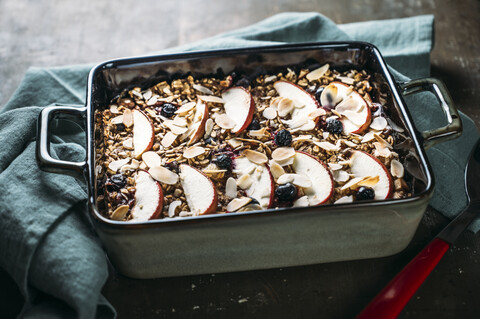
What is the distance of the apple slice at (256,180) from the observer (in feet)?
3.61

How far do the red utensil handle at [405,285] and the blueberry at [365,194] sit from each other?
15cm

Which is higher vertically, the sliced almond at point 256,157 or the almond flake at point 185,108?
the almond flake at point 185,108

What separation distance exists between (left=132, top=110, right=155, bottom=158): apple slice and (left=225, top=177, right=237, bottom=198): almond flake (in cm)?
23

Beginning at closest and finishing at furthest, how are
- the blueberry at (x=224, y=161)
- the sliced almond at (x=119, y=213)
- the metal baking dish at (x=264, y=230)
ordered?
the metal baking dish at (x=264, y=230)
the sliced almond at (x=119, y=213)
the blueberry at (x=224, y=161)

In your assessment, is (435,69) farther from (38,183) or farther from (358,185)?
(38,183)

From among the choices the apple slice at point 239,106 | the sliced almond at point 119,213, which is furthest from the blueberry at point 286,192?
the sliced almond at point 119,213

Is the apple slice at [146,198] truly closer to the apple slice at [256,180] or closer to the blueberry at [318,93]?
the apple slice at [256,180]

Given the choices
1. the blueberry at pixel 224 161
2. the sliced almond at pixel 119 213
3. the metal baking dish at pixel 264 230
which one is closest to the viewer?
the metal baking dish at pixel 264 230

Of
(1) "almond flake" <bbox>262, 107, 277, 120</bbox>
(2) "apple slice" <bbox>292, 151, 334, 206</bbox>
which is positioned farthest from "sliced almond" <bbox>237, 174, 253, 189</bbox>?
(1) "almond flake" <bbox>262, 107, 277, 120</bbox>

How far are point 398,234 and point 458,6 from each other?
3.85 ft

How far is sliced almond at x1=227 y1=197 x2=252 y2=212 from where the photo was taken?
3.54ft

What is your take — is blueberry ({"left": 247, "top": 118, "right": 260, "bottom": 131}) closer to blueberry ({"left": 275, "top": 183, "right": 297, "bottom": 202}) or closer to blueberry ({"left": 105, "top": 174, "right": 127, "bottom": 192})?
blueberry ({"left": 275, "top": 183, "right": 297, "bottom": 202})

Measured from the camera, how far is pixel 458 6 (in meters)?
1.85

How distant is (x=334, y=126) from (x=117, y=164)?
0.52 m
